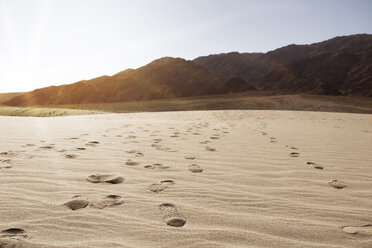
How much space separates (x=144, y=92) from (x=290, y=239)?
48242 millimetres

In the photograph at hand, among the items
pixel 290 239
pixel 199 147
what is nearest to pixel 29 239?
pixel 290 239

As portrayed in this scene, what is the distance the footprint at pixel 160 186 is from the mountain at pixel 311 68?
39864mm

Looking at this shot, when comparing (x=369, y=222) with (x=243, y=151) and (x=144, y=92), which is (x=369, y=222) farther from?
(x=144, y=92)

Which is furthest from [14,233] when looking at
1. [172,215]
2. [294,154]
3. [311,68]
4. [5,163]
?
[311,68]

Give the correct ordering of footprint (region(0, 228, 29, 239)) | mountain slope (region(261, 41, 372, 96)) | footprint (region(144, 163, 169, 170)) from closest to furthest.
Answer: footprint (region(0, 228, 29, 239)) < footprint (region(144, 163, 169, 170)) < mountain slope (region(261, 41, 372, 96))

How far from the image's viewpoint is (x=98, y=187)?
195 centimetres

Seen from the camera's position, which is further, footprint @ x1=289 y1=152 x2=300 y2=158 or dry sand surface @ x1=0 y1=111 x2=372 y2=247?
footprint @ x1=289 y1=152 x2=300 y2=158

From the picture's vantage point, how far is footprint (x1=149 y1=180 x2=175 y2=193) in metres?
1.94

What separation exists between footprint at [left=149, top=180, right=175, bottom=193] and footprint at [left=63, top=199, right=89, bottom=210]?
0.53 metres

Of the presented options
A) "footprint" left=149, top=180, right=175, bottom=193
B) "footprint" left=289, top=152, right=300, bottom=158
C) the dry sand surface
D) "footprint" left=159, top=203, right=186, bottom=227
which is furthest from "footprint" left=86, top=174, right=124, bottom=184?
"footprint" left=289, top=152, right=300, bottom=158

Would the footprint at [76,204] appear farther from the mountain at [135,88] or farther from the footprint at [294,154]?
the mountain at [135,88]

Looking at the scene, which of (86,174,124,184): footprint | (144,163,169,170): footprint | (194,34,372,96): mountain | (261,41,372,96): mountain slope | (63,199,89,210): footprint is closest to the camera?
(63,199,89,210): footprint

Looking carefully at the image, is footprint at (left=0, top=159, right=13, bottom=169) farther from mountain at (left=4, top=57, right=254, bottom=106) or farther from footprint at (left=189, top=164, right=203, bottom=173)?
mountain at (left=4, top=57, right=254, bottom=106)

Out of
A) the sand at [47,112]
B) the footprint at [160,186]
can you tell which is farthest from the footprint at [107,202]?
the sand at [47,112]
